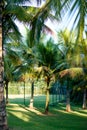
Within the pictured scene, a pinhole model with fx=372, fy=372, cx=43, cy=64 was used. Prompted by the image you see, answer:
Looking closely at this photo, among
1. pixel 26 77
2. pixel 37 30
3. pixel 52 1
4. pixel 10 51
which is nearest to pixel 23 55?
pixel 26 77

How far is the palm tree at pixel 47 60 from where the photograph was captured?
Result: 27.6 meters

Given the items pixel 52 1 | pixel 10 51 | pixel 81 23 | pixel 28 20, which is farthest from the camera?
pixel 10 51

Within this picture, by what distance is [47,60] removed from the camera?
91.4 ft

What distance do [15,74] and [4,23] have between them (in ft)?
42.7

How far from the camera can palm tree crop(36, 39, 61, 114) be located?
27.6 meters

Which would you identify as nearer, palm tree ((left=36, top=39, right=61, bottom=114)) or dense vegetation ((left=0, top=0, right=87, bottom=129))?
dense vegetation ((left=0, top=0, right=87, bottom=129))

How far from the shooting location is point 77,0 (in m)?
9.14

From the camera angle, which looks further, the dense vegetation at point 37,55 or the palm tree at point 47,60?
the palm tree at point 47,60

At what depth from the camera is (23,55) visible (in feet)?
96.2

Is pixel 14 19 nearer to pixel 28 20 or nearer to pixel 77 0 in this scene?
pixel 28 20

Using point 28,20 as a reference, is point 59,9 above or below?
below

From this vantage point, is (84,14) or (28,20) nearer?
→ (84,14)

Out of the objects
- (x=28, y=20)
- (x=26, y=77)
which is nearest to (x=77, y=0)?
(x=28, y=20)

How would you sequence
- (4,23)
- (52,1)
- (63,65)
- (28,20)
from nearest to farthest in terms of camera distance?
1. (52,1)
2. (28,20)
3. (4,23)
4. (63,65)
